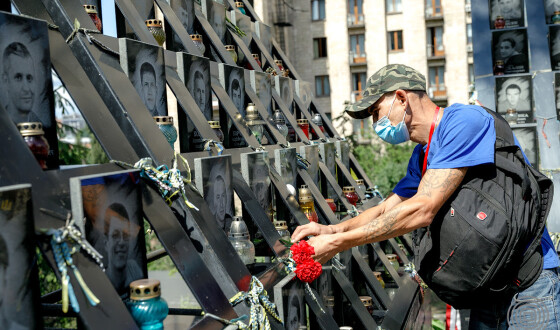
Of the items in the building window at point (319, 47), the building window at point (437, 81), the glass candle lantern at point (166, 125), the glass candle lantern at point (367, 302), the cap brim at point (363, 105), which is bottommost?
the glass candle lantern at point (367, 302)

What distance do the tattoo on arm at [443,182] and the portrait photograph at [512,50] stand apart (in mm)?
5007

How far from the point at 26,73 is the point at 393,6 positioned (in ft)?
96.2

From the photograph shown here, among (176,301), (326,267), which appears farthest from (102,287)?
(176,301)

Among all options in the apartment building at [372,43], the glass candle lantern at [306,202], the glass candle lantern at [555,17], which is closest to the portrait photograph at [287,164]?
the glass candle lantern at [306,202]

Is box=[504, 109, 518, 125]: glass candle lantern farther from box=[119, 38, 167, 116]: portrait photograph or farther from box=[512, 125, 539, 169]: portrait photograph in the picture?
box=[119, 38, 167, 116]: portrait photograph

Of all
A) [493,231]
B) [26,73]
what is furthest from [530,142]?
[26,73]

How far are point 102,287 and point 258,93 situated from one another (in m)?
2.60

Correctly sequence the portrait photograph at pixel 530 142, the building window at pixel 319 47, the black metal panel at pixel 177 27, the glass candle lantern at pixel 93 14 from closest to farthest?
the glass candle lantern at pixel 93 14 → the black metal panel at pixel 177 27 → the portrait photograph at pixel 530 142 → the building window at pixel 319 47

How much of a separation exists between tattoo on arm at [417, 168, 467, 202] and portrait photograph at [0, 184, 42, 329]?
160 centimetres

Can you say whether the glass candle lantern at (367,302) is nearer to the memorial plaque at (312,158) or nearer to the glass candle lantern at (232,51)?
the memorial plaque at (312,158)

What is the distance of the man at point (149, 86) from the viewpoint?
8.89 ft

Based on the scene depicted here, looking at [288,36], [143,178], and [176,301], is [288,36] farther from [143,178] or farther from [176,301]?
[143,178]

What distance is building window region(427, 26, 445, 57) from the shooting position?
2919cm

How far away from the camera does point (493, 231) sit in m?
2.51
